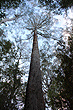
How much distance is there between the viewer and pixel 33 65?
3.54 metres

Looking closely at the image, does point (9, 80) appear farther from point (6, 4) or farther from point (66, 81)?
point (6, 4)

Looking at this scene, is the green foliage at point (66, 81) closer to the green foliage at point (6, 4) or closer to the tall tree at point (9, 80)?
the tall tree at point (9, 80)

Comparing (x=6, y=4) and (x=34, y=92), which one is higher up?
(x=6, y=4)

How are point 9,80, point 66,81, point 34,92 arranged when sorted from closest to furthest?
1. point 34,92
2. point 66,81
3. point 9,80

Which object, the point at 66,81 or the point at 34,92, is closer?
the point at 34,92

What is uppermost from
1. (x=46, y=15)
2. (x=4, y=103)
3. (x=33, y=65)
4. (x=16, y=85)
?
(x=46, y=15)

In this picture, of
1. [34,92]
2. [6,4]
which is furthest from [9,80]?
[6,4]

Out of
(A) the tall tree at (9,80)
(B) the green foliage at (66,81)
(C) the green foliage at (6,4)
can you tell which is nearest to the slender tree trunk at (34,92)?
(B) the green foliage at (66,81)

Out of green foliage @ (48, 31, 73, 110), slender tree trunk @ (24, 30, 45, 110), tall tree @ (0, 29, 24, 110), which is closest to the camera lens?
slender tree trunk @ (24, 30, 45, 110)

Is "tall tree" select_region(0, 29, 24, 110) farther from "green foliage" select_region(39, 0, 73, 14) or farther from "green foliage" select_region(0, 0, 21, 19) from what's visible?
"green foliage" select_region(39, 0, 73, 14)

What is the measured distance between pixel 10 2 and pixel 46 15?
2994 millimetres

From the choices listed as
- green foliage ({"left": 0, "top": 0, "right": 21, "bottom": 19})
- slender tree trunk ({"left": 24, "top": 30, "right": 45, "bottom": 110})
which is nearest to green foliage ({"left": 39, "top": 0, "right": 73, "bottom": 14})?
green foliage ({"left": 0, "top": 0, "right": 21, "bottom": 19})

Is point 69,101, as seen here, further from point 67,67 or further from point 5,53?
point 5,53

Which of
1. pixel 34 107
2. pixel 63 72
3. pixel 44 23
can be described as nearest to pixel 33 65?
pixel 63 72
